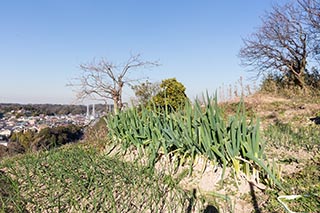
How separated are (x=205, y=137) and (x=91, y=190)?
3.85 feet

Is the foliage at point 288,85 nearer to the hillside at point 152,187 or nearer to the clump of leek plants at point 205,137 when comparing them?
the hillside at point 152,187

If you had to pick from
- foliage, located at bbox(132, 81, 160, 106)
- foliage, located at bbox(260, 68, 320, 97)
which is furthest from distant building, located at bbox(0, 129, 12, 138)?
foliage, located at bbox(260, 68, 320, 97)

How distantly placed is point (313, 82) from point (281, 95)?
1893mm

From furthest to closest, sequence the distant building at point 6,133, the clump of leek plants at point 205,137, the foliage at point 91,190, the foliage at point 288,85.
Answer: the foliage at point 288,85 → the distant building at point 6,133 → the clump of leek plants at point 205,137 → the foliage at point 91,190

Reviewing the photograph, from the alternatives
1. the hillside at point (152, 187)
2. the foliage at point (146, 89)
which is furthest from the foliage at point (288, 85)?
the hillside at point (152, 187)

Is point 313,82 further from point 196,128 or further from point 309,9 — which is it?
point 196,128

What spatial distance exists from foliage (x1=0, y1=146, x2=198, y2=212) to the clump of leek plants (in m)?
0.37

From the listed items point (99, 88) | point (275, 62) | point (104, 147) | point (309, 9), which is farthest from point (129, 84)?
point (309, 9)

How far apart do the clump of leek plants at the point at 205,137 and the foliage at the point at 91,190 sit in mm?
Result: 373

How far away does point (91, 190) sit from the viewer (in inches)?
95.1

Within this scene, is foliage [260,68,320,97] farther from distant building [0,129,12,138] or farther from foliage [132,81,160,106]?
distant building [0,129,12,138]

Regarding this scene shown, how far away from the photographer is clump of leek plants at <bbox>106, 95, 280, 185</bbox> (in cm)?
254

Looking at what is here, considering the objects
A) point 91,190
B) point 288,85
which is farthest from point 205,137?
point 288,85

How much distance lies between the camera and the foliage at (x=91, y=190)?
2.17 m
